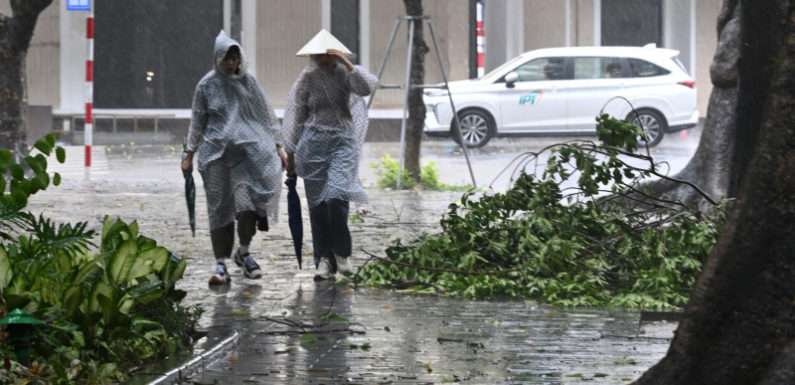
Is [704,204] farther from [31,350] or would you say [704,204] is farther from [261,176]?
[31,350]

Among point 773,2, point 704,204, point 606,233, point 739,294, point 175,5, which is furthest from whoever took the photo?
point 175,5

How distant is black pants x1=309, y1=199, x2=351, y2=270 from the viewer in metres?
11.2

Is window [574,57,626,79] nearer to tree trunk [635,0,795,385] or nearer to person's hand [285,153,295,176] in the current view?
person's hand [285,153,295,176]

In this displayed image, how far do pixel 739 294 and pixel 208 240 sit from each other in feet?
28.5

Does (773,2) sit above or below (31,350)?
above

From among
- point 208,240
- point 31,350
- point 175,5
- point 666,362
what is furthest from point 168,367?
point 175,5

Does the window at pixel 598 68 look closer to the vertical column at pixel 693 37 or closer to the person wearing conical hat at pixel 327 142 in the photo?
the vertical column at pixel 693 37

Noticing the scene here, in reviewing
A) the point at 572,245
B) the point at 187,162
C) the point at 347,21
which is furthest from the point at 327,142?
the point at 347,21

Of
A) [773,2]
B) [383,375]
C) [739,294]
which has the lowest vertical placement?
[383,375]

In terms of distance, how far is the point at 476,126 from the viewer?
1145 inches

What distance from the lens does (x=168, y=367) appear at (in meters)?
7.38

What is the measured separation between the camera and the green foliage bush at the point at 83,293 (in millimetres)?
6926

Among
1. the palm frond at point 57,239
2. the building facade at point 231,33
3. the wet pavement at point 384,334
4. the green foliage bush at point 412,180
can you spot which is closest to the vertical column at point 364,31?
the building facade at point 231,33

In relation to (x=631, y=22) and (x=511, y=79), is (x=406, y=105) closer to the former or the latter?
(x=511, y=79)
